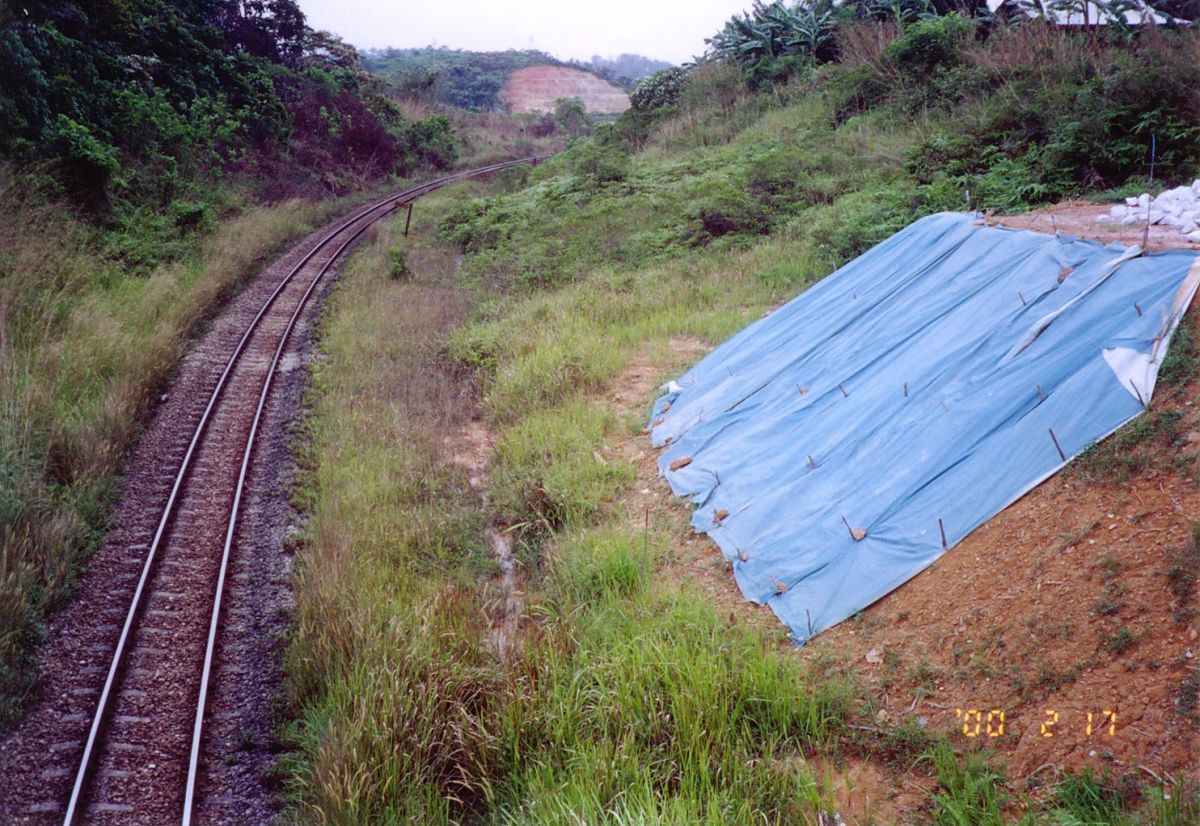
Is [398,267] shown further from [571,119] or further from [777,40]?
[571,119]

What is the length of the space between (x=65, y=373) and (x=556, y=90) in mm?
72593

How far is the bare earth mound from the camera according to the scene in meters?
71.9

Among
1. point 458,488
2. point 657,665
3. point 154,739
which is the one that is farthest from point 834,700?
point 458,488

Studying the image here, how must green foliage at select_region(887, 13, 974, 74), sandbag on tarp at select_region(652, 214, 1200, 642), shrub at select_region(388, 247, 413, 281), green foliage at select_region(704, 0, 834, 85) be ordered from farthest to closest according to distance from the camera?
green foliage at select_region(704, 0, 834, 85), green foliage at select_region(887, 13, 974, 74), shrub at select_region(388, 247, 413, 281), sandbag on tarp at select_region(652, 214, 1200, 642)

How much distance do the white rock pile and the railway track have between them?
875 centimetres

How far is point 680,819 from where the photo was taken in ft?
11.7

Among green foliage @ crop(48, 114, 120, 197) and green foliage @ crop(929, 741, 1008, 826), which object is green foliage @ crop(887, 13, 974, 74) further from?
green foliage @ crop(929, 741, 1008, 826)

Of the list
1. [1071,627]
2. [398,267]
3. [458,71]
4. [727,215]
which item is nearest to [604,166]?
[727,215]

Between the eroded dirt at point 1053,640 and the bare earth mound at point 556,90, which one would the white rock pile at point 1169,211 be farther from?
the bare earth mound at point 556,90

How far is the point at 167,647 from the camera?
235 inches

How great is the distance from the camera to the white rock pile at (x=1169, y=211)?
6.80m

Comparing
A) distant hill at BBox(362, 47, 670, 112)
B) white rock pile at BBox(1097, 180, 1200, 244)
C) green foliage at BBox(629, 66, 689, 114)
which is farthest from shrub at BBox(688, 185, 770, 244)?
distant hill at BBox(362, 47, 670, 112)

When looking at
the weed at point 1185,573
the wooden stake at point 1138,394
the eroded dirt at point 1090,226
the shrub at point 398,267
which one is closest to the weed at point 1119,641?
the weed at point 1185,573

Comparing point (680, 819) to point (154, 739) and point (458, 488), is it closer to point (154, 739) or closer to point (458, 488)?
point (154, 739)
